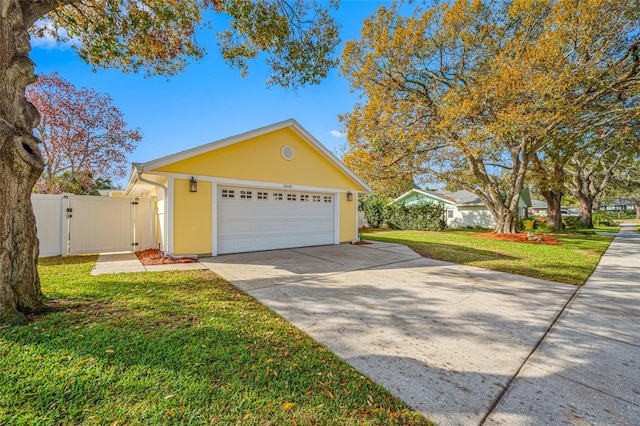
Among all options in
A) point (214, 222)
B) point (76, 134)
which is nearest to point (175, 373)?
point (214, 222)

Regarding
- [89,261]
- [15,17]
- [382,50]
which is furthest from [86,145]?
[382,50]

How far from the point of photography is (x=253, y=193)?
849cm

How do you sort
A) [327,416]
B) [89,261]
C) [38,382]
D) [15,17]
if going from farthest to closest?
[89,261], [15,17], [38,382], [327,416]

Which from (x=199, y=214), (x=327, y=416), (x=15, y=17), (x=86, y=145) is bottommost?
(x=327, y=416)

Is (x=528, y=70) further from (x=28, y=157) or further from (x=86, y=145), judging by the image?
(x=86, y=145)

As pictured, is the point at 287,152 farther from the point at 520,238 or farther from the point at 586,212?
the point at 586,212

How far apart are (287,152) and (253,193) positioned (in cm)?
188

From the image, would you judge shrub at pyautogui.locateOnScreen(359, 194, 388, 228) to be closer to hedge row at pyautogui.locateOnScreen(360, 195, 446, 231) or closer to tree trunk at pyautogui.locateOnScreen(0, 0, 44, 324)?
hedge row at pyautogui.locateOnScreen(360, 195, 446, 231)

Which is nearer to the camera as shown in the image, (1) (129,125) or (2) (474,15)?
(2) (474,15)

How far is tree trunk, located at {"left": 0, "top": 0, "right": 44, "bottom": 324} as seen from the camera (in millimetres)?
3094

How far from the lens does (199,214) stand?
7363mm

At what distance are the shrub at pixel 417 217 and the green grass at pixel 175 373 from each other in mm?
18893

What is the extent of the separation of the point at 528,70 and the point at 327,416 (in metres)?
12.2

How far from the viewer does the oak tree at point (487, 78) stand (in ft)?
29.8
